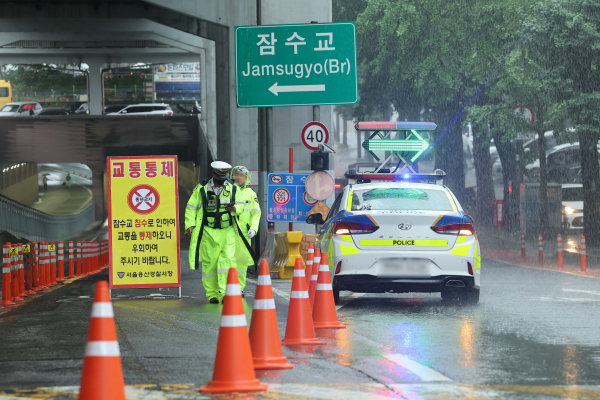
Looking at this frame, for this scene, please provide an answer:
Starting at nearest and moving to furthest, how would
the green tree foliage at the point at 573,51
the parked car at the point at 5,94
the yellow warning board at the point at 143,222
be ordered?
the yellow warning board at the point at 143,222 → the green tree foliage at the point at 573,51 → the parked car at the point at 5,94

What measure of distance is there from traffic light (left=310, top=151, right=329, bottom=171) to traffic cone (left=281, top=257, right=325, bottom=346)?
34.7 feet

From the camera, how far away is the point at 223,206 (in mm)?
11117

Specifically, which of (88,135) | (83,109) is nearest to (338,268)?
(88,135)

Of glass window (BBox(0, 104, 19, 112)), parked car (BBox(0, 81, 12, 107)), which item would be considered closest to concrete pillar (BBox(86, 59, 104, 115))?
glass window (BBox(0, 104, 19, 112))

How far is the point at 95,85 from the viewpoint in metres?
62.8

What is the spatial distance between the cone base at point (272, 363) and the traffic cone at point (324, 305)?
2430 millimetres

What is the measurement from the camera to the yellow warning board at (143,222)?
12.6 meters

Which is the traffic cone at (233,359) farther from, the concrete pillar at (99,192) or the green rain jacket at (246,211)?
the concrete pillar at (99,192)

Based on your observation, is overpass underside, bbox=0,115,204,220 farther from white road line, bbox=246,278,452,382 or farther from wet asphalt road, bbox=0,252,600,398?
white road line, bbox=246,278,452,382

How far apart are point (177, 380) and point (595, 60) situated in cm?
2019

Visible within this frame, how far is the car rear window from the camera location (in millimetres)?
11109

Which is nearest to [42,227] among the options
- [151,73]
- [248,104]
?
[248,104]

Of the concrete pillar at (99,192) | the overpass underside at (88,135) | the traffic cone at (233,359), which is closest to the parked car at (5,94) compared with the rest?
the concrete pillar at (99,192)

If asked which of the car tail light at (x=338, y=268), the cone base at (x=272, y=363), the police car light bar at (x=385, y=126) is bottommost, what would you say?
the cone base at (x=272, y=363)
